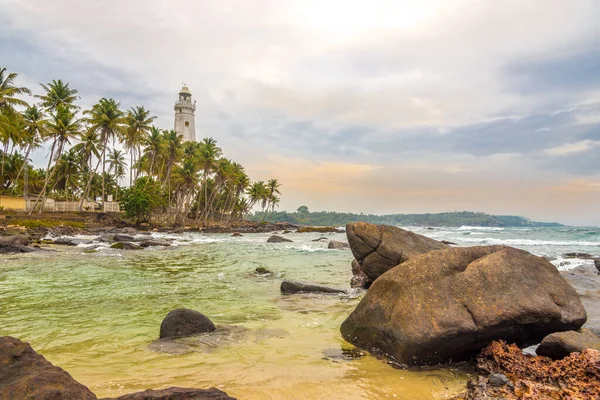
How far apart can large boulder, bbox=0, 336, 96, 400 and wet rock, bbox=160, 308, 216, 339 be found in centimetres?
324

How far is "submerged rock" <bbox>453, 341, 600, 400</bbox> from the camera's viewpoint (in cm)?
389

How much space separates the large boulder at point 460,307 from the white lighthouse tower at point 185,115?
83.2 m

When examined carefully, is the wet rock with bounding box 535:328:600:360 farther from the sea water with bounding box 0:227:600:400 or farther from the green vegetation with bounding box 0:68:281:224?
the green vegetation with bounding box 0:68:281:224

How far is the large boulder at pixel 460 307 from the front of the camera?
4.92 meters

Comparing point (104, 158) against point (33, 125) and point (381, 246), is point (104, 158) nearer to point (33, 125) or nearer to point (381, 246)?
point (33, 125)

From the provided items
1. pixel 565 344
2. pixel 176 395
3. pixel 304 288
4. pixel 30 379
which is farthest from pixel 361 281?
pixel 30 379

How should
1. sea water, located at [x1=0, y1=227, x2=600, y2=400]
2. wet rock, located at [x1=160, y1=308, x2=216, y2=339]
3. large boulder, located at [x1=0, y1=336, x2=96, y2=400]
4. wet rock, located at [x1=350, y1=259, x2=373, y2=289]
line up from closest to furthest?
large boulder, located at [x1=0, y1=336, x2=96, y2=400], sea water, located at [x1=0, y1=227, x2=600, y2=400], wet rock, located at [x1=160, y1=308, x2=216, y2=339], wet rock, located at [x1=350, y1=259, x2=373, y2=289]

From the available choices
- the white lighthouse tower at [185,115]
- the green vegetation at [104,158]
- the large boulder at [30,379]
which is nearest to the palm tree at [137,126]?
the green vegetation at [104,158]

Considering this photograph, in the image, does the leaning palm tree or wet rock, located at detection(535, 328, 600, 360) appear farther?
the leaning palm tree

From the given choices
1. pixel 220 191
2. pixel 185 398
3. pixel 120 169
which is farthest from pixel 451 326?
pixel 120 169

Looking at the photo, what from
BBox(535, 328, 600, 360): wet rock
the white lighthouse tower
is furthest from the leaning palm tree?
BBox(535, 328, 600, 360): wet rock

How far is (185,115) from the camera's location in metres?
83.8

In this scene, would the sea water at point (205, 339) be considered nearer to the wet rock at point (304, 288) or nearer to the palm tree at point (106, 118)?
the wet rock at point (304, 288)

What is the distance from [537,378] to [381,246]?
618 cm
